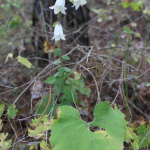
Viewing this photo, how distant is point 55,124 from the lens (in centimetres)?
109

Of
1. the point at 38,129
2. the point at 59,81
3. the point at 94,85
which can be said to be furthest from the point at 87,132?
the point at 94,85

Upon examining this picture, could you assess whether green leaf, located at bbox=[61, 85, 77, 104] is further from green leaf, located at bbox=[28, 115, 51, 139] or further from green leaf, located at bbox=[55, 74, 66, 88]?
green leaf, located at bbox=[28, 115, 51, 139]

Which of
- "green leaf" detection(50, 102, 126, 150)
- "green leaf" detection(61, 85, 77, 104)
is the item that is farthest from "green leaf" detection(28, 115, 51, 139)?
"green leaf" detection(61, 85, 77, 104)

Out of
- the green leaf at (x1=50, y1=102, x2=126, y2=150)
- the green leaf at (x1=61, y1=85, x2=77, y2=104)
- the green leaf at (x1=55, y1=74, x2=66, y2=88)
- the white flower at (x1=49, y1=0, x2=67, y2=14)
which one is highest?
the white flower at (x1=49, y1=0, x2=67, y2=14)

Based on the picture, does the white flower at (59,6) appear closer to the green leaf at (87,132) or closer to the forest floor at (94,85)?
the forest floor at (94,85)

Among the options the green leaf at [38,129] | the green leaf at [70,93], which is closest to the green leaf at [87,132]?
the green leaf at [38,129]

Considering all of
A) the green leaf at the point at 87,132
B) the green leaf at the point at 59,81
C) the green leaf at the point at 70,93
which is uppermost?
the green leaf at the point at 59,81

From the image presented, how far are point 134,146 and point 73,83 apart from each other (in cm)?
77

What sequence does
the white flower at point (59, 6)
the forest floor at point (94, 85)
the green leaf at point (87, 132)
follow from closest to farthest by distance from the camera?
1. the green leaf at point (87, 132)
2. the white flower at point (59, 6)
3. the forest floor at point (94, 85)

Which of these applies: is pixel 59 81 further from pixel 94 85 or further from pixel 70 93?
pixel 94 85

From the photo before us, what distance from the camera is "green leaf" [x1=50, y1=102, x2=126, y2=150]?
985mm

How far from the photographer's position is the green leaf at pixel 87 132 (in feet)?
3.23

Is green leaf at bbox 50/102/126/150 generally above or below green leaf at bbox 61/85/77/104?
below

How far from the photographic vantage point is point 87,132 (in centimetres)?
106
